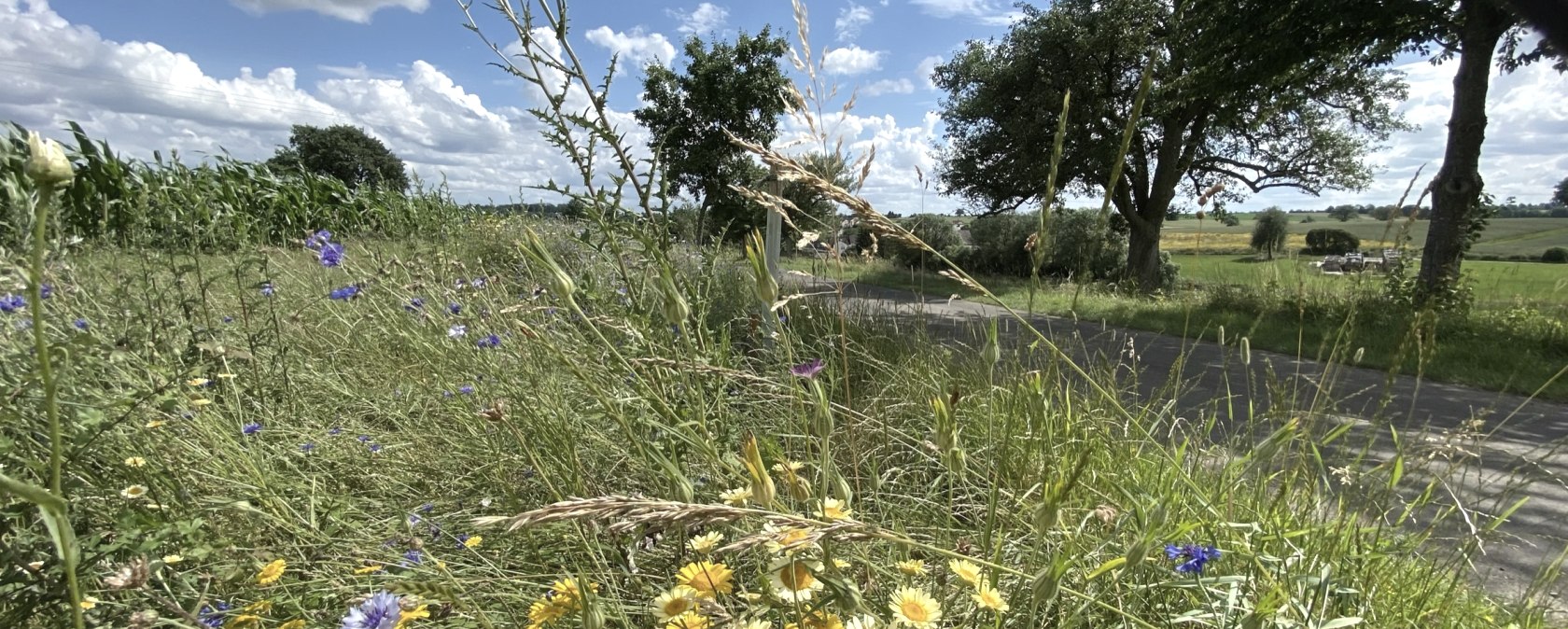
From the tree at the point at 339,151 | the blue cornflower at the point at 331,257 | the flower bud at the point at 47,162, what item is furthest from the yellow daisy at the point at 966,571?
the tree at the point at 339,151

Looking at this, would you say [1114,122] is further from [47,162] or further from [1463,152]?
[47,162]

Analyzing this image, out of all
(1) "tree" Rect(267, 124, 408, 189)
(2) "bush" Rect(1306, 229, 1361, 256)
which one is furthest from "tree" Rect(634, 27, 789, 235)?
(1) "tree" Rect(267, 124, 408, 189)

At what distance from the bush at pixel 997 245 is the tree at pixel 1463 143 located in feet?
38.2

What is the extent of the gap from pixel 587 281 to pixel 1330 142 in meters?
17.1

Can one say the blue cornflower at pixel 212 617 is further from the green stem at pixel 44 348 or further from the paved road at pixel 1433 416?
the paved road at pixel 1433 416

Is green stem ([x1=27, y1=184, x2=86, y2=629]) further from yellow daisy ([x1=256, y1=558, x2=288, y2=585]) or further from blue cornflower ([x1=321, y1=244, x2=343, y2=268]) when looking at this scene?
blue cornflower ([x1=321, y1=244, x2=343, y2=268])

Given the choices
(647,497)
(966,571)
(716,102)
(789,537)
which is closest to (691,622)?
(789,537)

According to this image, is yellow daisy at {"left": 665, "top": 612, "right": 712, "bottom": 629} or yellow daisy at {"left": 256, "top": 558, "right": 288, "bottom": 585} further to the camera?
yellow daisy at {"left": 256, "top": 558, "right": 288, "bottom": 585}

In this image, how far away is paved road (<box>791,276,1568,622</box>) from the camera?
58.6 inches

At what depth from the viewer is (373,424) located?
2.38 metres

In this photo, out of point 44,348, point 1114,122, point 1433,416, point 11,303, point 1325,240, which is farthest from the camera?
point 1114,122

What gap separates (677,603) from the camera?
981 mm

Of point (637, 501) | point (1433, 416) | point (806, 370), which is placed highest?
point (637, 501)

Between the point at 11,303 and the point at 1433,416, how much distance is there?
626 cm
